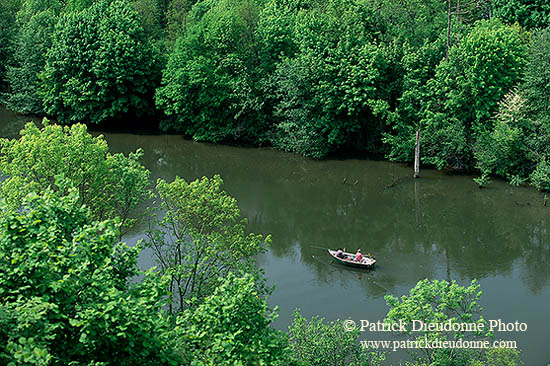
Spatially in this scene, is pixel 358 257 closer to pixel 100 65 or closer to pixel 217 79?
pixel 217 79

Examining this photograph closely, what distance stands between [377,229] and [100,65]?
27.5 m

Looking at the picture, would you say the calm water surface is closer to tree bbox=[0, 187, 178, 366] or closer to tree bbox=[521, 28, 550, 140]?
tree bbox=[521, 28, 550, 140]

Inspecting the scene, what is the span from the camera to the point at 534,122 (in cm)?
4331

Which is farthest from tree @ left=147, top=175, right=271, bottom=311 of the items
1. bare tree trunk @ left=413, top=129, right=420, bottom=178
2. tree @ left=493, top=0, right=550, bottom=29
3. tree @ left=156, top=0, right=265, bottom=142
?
tree @ left=493, top=0, right=550, bottom=29

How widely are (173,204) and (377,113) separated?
2507 centimetres

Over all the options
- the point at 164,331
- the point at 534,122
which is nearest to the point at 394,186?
the point at 534,122

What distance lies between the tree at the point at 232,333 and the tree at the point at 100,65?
4008cm

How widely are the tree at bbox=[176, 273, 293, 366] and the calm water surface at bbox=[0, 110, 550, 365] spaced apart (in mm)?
10381

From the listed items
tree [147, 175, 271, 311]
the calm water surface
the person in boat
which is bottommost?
the calm water surface

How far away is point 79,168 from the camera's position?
89.2ft

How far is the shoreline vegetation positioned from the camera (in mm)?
15227

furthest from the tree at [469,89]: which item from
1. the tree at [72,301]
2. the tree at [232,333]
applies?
the tree at [72,301]

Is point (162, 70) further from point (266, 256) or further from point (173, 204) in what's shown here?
point (173, 204)

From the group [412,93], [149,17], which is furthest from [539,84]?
[149,17]
